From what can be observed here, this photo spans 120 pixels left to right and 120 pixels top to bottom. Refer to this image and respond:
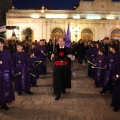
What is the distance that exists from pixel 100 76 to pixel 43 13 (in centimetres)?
3383

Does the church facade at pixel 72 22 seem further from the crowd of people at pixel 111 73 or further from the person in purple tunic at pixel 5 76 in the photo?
the person in purple tunic at pixel 5 76

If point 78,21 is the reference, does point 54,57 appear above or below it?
below

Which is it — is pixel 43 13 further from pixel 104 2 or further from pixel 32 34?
pixel 104 2

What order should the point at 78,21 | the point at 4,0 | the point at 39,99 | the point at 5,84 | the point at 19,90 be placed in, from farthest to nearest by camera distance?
1. the point at 4,0
2. the point at 78,21
3. the point at 19,90
4. the point at 39,99
5. the point at 5,84

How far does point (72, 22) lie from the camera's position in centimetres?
4256

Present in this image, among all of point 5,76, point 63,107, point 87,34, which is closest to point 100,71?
point 63,107

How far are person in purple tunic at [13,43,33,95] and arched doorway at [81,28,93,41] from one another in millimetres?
34317

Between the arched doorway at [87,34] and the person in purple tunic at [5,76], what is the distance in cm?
3625

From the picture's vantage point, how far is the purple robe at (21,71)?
31.4 feet

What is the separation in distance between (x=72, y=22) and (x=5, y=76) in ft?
116

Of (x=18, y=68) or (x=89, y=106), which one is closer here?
(x=89, y=106)

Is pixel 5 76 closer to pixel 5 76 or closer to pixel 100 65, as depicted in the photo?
pixel 5 76

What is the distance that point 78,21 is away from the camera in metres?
42.7

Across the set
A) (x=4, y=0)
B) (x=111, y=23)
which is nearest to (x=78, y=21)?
(x=111, y=23)
